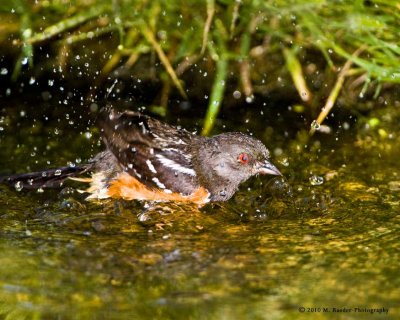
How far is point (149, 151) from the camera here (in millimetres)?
6105

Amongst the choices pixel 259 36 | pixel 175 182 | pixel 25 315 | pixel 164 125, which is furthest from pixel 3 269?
pixel 259 36

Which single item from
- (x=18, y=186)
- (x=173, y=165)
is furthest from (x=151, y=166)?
(x=18, y=186)

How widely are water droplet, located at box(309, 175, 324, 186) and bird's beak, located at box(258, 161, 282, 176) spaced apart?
36 cm

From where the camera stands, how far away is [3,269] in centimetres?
458

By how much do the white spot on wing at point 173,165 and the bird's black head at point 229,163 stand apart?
0.09 m

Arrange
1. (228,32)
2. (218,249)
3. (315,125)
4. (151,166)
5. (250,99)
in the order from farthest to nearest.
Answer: (250,99) → (228,32) → (315,125) → (151,166) → (218,249)

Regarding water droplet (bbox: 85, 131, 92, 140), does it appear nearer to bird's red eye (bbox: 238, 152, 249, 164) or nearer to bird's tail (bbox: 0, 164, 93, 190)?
bird's tail (bbox: 0, 164, 93, 190)

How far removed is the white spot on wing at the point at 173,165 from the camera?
607 cm

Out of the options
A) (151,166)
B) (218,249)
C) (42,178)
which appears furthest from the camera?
(42,178)

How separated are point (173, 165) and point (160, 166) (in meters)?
0.10

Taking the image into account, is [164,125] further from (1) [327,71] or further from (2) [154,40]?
(1) [327,71]

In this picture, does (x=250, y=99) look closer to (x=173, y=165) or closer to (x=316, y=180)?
(x=316, y=180)

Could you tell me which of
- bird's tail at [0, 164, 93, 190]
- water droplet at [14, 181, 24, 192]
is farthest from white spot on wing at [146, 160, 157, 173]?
water droplet at [14, 181, 24, 192]

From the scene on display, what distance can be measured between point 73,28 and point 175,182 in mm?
2099
